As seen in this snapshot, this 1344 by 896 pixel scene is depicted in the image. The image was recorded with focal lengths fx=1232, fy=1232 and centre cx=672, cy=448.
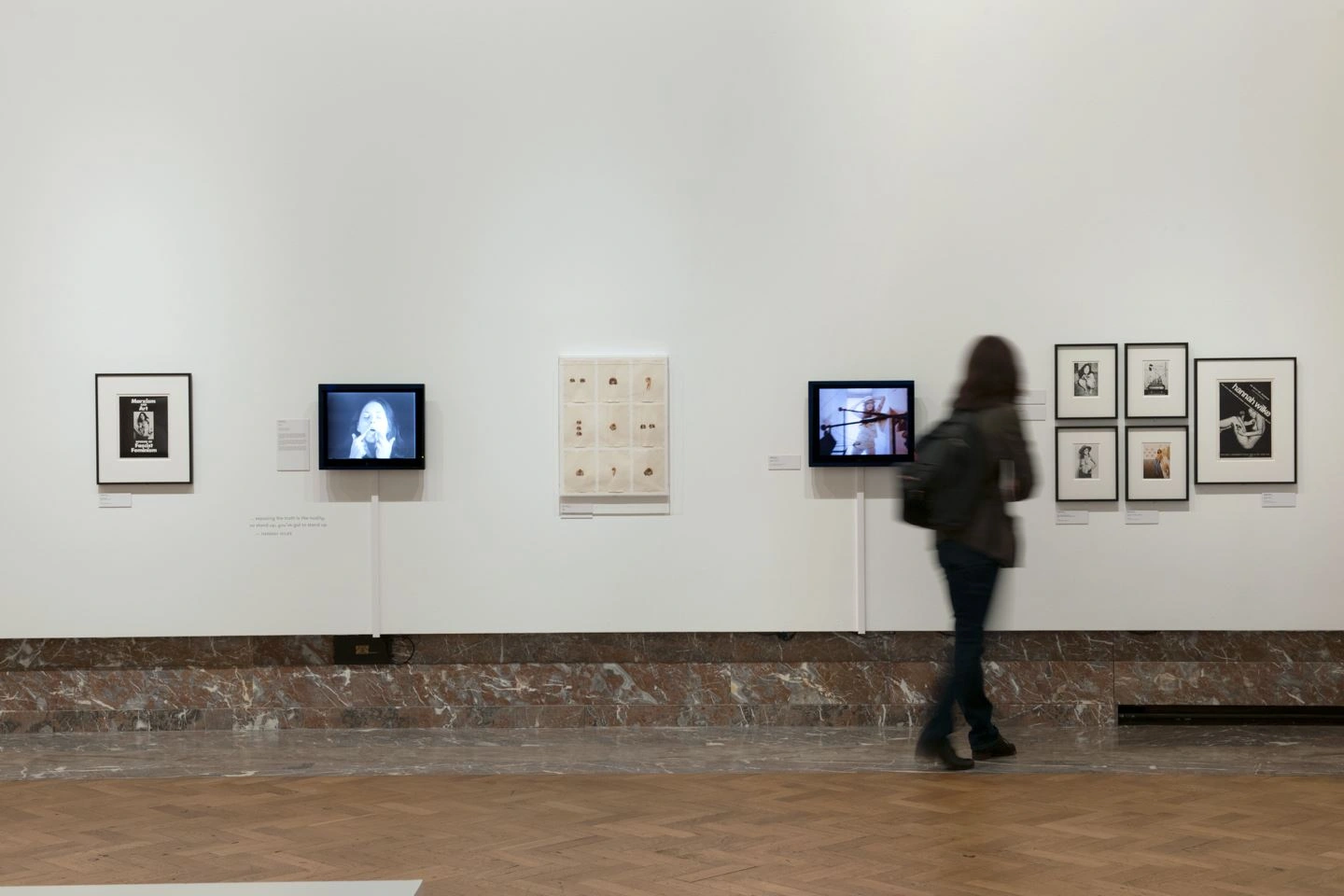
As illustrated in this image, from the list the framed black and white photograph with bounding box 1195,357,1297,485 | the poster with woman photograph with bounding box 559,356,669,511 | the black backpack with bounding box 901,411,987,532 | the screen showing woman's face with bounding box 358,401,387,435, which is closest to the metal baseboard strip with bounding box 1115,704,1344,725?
the framed black and white photograph with bounding box 1195,357,1297,485

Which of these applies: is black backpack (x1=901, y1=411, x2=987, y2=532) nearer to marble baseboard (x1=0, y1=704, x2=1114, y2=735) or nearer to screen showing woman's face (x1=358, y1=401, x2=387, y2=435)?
marble baseboard (x1=0, y1=704, x2=1114, y2=735)

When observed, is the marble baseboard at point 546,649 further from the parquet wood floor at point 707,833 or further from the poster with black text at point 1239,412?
the parquet wood floor at point 707,833

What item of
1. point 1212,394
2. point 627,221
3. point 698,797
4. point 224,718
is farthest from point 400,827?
point 1212,394

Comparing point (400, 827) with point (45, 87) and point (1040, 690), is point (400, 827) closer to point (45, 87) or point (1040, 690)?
point (1040, 690)

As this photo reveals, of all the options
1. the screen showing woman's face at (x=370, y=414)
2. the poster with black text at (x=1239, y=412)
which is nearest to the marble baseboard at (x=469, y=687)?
the screen showing woman's face at (x=370, y=414)

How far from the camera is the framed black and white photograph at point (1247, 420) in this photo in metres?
8.18

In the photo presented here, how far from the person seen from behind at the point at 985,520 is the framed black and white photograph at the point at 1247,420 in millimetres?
2238

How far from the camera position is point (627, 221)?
8359 mm

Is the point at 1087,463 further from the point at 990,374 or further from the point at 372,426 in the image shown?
the point at 372,426

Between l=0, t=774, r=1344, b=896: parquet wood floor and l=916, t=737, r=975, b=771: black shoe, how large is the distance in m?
0.16

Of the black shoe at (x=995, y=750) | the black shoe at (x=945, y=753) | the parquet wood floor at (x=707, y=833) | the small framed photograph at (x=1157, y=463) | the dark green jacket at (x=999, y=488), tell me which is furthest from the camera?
the small framed photograph at (x=1157, y=463)

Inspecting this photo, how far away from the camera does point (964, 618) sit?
6.67 meters

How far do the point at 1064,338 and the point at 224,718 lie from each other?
6.20 metres

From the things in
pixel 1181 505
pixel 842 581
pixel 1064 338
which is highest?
pixel 1064 338
